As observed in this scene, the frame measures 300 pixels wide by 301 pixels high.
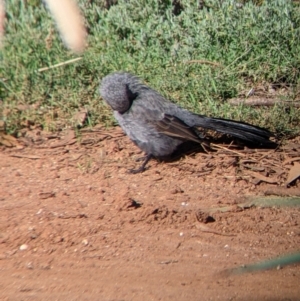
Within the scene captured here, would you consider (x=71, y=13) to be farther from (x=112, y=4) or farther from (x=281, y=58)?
(x=281, y=58)

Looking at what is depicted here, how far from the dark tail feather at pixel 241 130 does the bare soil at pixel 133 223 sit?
139 millimetres

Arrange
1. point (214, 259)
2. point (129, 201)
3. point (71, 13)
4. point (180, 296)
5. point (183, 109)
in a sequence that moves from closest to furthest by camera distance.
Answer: point (180, 296)
point (214, 259)
point (129, 201)
point (183, 109)
point (71, 13)

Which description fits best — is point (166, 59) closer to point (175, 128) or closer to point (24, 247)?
point (175, 128)

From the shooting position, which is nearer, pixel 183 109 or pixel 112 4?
pixel 183 109

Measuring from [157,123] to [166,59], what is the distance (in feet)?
4.67

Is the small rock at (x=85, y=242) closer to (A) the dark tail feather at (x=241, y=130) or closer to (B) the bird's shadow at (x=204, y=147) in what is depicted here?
(B) the bird's shadow at (x=204, y=147)

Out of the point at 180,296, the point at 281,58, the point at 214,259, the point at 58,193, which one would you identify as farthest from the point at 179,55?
the point at 180,296

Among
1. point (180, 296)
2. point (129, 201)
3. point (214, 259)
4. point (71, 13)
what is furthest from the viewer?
point (71, 13)

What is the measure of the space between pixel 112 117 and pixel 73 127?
41 cm

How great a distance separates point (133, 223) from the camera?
6238 millimetres

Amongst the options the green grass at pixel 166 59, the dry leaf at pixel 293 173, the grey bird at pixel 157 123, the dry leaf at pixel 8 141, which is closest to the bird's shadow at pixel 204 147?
the grey bird at pixel 157 123

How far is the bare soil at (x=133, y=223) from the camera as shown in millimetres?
5203

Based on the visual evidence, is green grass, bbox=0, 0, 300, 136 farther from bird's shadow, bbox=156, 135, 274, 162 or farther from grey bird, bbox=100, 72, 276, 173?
grey bird, bbox=100, 72, 276, 173

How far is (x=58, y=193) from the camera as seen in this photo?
6.90 m
